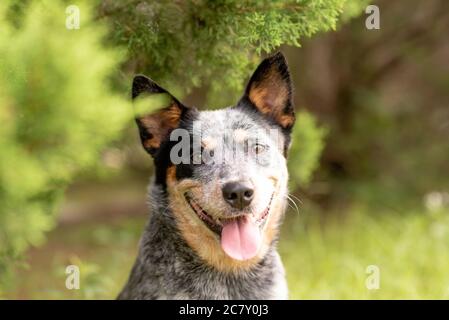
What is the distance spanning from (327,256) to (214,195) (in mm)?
3075

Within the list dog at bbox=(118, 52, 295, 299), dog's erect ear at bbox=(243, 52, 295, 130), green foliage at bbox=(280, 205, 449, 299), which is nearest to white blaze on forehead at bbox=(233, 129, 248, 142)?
dog at bbox=(118, 52, 295, 299)

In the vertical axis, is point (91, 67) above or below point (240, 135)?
below

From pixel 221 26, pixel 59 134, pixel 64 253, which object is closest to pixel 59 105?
pixel 59 134

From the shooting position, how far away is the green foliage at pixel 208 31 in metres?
3.61

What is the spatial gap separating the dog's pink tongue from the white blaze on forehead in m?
0.43

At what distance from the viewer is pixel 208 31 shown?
3896 mm

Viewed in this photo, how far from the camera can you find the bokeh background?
2.30 m

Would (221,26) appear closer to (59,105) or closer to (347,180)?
(59,105)

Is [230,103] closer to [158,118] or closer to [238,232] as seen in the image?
[158,118]

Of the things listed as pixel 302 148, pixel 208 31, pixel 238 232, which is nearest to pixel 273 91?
pixel 208 31

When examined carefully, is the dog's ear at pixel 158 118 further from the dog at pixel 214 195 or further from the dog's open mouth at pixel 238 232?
the dog's open mouth at pixel 238 232

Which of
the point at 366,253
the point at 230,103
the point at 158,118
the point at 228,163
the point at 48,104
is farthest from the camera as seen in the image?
the point at 366,253

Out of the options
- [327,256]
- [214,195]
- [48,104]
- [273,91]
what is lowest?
[48,104]

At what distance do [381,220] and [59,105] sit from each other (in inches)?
221
